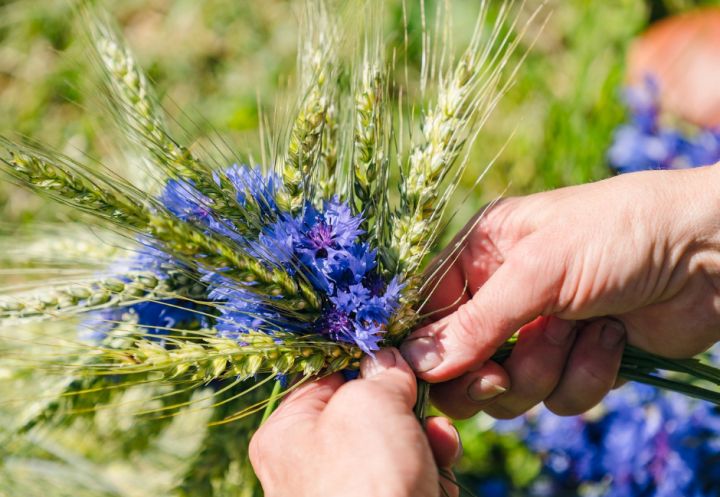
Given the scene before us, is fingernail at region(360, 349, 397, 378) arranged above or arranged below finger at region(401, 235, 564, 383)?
above

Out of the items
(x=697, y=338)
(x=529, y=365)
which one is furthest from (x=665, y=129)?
(x=529, y=365)

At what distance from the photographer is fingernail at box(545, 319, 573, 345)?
103 centimetres

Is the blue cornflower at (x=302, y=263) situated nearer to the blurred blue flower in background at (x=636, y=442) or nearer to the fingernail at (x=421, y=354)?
the fingernail at (x=421, y=354)

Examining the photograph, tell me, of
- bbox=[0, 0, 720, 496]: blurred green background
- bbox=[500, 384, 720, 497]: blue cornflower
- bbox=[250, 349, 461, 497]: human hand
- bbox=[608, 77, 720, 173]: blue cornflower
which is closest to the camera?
bbox=[250, 349, 461, 497]: human hand

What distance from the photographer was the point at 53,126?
240 centimetres

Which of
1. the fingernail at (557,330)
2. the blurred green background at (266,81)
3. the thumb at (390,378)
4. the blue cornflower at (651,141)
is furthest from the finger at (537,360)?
the blue cornflower at (651,141)

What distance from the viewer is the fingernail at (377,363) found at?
31.5 inches

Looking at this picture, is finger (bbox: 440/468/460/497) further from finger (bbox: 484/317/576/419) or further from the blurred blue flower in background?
the blurred blue flower in background

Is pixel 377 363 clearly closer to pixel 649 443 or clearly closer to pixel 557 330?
pixel 557 330

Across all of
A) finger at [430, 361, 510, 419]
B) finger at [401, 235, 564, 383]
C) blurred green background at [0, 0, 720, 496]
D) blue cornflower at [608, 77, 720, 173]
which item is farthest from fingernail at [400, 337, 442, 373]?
blue cornflower at [608, 77, 720, 173]

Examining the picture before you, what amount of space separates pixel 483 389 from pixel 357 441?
283mm

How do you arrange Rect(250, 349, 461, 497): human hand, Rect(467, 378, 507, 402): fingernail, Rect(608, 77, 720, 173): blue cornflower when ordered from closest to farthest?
Rect(250, 349, 461, 497): human hand
Rect(467, 378, 507, 402): fingernail
Rect(608, 77, 720, 173): blue cornflower

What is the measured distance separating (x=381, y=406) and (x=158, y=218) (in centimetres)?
31

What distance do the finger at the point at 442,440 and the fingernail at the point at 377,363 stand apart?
99 millimetres
